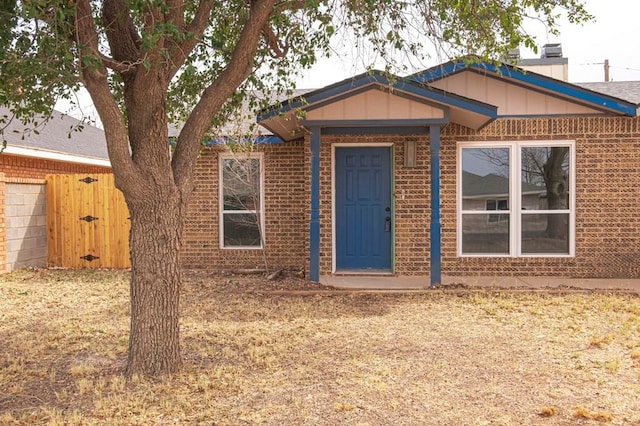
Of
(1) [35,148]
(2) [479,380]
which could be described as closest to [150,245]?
(2) [479,380]

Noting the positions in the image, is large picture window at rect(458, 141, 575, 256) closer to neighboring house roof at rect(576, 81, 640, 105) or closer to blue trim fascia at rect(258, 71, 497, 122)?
blue trim fascia at rect(258, 71, 497, 122)

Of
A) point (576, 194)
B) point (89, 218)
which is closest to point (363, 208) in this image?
point (576, 194)

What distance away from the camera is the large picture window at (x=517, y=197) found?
995cm

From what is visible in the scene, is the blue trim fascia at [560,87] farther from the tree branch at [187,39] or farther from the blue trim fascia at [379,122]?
the tree branch at [187,39]

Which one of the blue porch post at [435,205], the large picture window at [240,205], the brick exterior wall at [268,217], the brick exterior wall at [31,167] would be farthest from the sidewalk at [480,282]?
the brick exterior wall at [31,167]

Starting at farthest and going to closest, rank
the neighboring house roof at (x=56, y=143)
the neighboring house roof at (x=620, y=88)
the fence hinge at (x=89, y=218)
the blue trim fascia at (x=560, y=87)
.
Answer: the fence hinge at (x=89, y=218) < the neighboring house roof at (x=56, y=143) < the neighboring house roof at (x=620, y=88) < the blue trim fascia at (x=560, y=87)

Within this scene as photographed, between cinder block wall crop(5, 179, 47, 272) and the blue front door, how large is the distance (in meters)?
6.58

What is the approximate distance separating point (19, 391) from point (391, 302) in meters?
4.94

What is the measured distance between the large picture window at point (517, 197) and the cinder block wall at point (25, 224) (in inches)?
345

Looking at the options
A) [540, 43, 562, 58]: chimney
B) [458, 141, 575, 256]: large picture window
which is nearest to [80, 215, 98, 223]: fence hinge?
[458, 141, 575, 256]: large picture window

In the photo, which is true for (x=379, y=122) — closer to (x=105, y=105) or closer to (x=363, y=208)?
(x=363, y=208)

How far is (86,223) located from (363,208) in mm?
6087

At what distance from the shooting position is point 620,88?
11820 mm

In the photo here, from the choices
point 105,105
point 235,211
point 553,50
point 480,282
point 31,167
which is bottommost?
point 480,282
